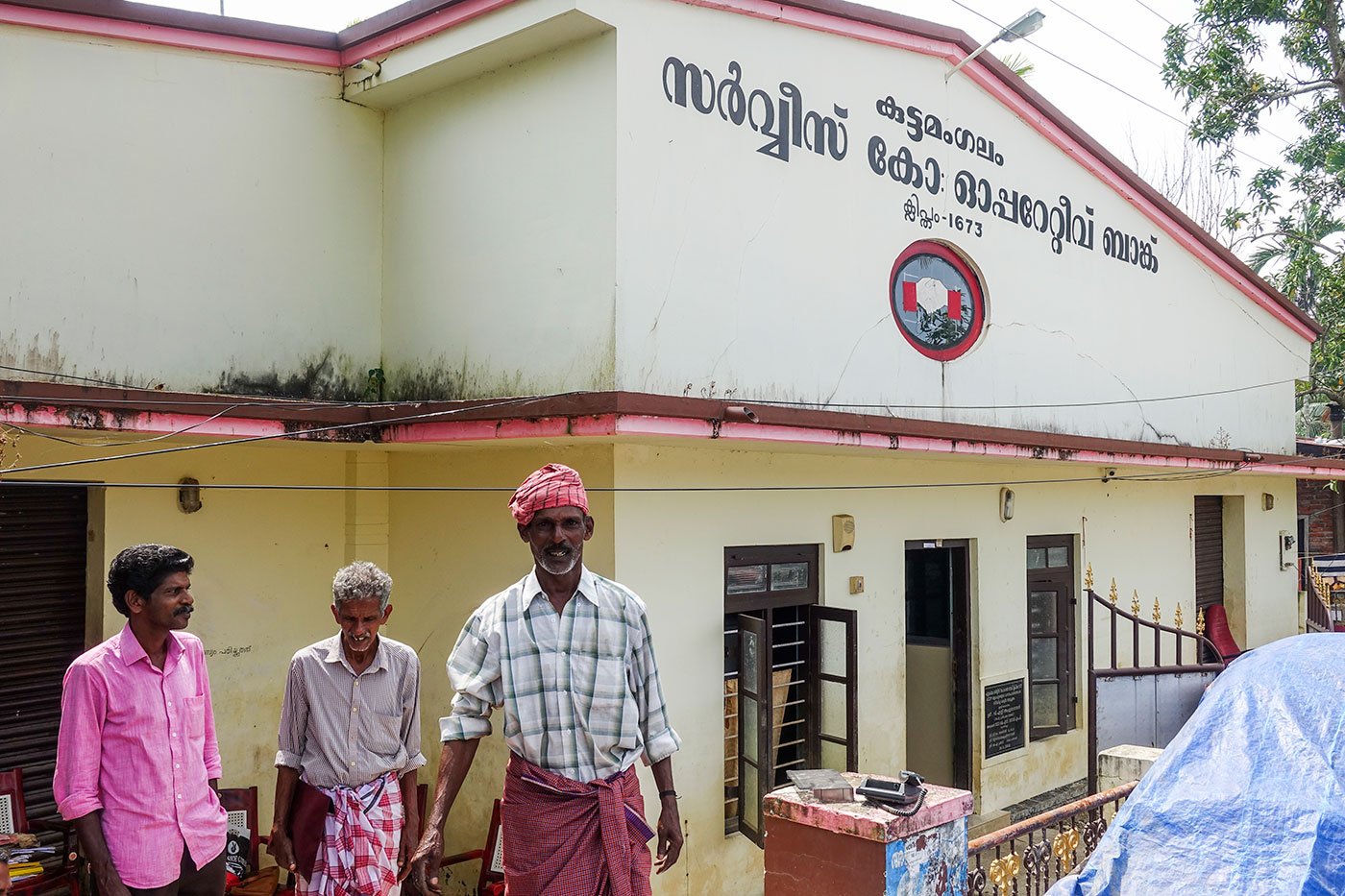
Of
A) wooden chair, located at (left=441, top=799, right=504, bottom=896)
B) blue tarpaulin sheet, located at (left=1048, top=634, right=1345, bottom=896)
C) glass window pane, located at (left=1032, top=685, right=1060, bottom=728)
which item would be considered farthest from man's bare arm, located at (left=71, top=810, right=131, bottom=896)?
glass window pane, located at (left=1032, top=685, right=1060, bottom=728)

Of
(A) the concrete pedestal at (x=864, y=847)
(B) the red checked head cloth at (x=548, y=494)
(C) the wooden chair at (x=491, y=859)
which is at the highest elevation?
(B) the red checked head cloth at (x=548, y=494)

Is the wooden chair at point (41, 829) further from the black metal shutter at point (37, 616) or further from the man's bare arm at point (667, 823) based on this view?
the man's bare arm at point (667, 823)

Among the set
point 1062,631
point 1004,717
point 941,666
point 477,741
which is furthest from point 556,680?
point 1062,631

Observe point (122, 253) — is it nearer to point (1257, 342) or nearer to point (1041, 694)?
point (1041, 694)

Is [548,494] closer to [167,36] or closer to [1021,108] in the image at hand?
[167,36]

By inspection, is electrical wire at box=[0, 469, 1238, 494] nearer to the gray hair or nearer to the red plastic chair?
the gray hair

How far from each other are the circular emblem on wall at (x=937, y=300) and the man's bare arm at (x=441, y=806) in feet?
18.1

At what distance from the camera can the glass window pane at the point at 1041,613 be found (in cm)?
1018

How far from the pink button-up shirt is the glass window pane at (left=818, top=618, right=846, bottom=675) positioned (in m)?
4.52

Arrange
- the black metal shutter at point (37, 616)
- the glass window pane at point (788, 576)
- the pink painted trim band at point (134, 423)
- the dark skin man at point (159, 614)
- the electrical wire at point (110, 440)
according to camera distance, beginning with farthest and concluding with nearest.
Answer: the glass window pane at point (788, 576) → the black metal shutter at point (37, 616) → the electrical wire at point (110, 440) → the pink painted trim band at point (134, 423) → the dark skin man at point (159, 614)

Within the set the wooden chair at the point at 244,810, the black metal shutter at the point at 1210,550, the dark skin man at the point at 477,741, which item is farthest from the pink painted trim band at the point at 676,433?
the black metal shutter at the point at 1210,550

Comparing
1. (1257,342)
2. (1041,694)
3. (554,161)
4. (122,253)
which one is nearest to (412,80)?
(554,161)

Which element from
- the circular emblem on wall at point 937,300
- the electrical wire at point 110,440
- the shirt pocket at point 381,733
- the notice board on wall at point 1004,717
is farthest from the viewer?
the notice board on wall at point 1004,717

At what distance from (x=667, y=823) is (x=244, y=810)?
4.08 m
